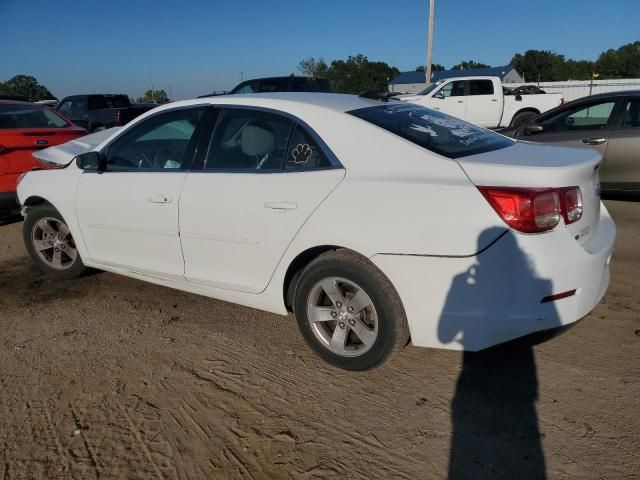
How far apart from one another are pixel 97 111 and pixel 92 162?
12864mm

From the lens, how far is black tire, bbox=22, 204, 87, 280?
4684mm

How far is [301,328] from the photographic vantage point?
3.24m

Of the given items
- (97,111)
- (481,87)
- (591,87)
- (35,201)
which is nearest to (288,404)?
(35,201)

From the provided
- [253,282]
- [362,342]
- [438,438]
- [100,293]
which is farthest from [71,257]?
[438,438]

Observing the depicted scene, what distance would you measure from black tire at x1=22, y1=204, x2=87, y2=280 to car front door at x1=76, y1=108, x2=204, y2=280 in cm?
52

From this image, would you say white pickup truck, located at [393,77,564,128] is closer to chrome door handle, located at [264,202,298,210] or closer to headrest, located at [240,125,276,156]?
headrest, located at [240,125,276,156]

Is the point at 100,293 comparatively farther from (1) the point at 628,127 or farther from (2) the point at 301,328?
(1) the point at 628,127

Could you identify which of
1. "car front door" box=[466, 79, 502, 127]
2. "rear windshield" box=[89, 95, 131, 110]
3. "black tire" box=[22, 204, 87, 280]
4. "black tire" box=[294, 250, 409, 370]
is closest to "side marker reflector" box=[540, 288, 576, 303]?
"black tire" box=[294, 250, 409, 370]

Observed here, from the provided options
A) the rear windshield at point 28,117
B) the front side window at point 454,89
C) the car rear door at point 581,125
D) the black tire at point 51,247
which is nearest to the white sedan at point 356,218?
the black tire at point 51,247

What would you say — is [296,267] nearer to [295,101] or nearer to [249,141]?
[249,141]

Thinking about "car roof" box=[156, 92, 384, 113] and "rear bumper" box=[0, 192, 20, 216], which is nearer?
"car roof" box=[156, 92, 384, 113]

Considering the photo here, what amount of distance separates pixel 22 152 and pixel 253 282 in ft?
15.6

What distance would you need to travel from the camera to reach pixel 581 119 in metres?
7.29

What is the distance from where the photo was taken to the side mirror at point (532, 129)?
728 cm
